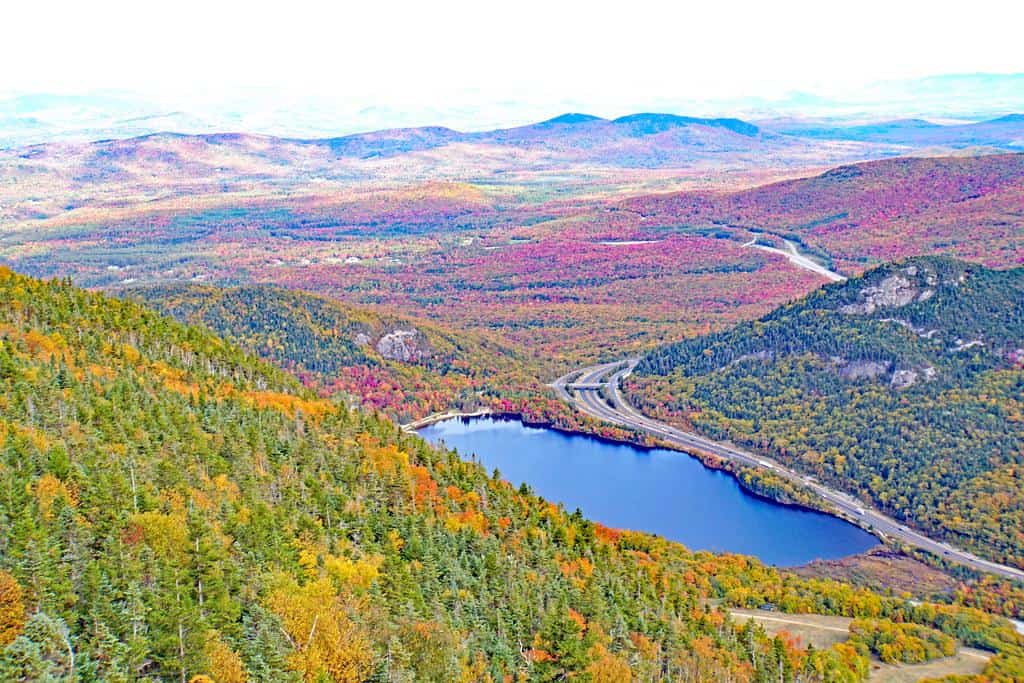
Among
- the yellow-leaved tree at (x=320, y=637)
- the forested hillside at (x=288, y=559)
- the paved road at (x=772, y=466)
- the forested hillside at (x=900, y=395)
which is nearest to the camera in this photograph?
the forested hillside at (x=288, y=559)

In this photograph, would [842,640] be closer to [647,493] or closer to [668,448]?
[647,493]

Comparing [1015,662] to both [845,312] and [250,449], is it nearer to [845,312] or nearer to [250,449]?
[250,449]

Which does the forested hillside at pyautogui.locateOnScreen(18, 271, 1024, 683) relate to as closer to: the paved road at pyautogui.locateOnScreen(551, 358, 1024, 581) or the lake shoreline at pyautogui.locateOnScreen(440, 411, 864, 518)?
the paved road at pyautogui.locateOnScreen(551, 358, 1024, 581)

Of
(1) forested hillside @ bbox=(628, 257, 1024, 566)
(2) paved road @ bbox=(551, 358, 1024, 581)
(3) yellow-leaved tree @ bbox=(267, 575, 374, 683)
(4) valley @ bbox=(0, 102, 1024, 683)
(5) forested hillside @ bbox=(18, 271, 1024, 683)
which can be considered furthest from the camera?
(1) forested hillside @ bbox=(628, 257, 1024, 566)

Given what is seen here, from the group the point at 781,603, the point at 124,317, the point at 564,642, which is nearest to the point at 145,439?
the point at 564,642

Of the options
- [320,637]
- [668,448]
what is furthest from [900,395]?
[320,637]

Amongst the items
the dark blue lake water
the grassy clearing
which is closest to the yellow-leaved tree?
the grassy clearing

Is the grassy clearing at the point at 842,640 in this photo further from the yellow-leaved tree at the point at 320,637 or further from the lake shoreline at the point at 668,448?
the yellow-leaved tree at the point at 320,637

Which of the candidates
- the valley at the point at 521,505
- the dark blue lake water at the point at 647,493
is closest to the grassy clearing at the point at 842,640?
the valley at the point at 521,505
